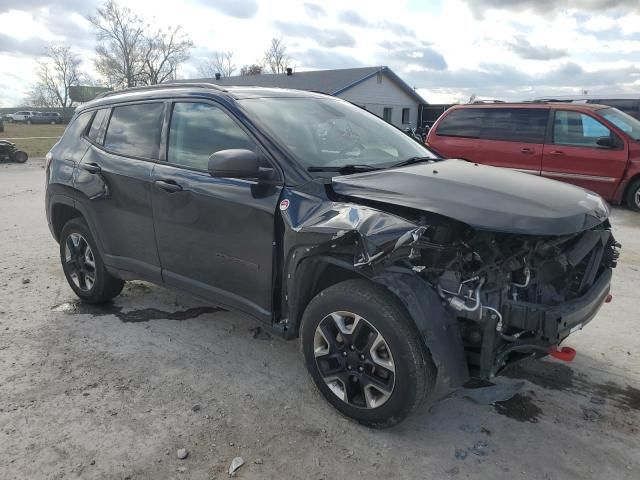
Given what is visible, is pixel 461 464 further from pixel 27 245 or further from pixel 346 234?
pixel 27 245

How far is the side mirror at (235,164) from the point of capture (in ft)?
9.78

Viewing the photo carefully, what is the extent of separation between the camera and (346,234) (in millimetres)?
2660

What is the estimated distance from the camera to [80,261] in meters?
4.64

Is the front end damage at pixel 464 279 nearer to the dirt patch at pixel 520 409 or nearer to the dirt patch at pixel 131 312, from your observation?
the dirt patch at pixel 520 409

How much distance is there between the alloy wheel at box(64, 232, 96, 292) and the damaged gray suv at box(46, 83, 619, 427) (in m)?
0.51

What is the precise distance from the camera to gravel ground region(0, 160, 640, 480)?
8.65 ft

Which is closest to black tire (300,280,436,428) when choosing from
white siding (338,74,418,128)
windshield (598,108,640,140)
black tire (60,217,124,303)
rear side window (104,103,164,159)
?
rear side window (104,103,164,159)

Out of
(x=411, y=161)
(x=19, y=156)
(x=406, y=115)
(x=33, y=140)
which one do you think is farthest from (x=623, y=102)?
(x=33, y=140)

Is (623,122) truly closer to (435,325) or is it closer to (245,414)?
(435,325)

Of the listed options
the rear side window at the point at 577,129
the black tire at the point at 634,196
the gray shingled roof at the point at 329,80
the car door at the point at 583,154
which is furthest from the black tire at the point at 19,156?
the black tire at the point at 634,196

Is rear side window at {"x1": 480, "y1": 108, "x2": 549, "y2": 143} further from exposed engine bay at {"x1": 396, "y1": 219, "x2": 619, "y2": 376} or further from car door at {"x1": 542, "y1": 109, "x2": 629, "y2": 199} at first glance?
exposed engine bay at {"x1": 396, "y1": 219, "x2": 619, "y2": 376}

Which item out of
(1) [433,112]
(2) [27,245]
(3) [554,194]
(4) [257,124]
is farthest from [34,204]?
(1) [433,112]

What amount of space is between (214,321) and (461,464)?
2426 millimetres

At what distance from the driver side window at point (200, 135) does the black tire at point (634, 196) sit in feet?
25.7
